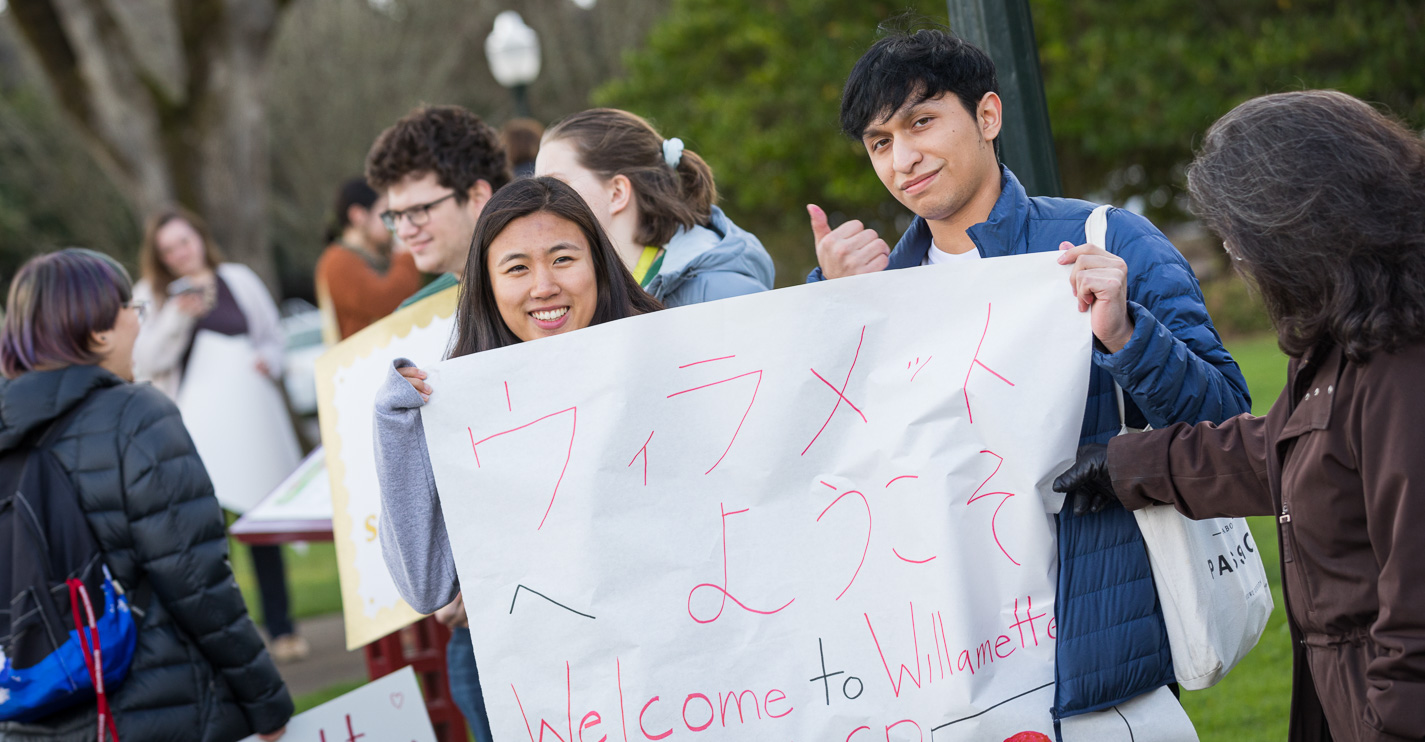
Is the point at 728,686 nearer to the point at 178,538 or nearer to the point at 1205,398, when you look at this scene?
the point at 1205,398

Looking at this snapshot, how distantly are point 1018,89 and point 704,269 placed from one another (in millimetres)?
927

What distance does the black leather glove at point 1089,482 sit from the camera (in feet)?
7.02

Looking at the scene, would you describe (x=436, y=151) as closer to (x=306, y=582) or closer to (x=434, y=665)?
(x=434, y=665)

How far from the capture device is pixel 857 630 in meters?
2.16

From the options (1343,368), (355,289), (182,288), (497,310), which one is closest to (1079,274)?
(1343,368)

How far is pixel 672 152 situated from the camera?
3049 millimetres

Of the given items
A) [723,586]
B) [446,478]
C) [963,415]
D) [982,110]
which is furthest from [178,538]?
[982,110]

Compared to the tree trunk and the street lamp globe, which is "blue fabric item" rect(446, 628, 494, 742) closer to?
the street lamp globe

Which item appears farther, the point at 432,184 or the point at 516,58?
the point at 516,58

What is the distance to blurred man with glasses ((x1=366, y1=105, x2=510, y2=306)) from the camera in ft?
10.8

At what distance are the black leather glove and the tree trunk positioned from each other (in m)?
10.7

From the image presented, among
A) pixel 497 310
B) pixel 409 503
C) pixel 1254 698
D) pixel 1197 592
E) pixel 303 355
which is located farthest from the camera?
pixel 303 355

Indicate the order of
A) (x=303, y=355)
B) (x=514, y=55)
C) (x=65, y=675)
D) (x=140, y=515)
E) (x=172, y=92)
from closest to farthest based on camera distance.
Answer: (x=65, y=675) < (x=140, y=515) < (x=514, y=55) < (x=172, y=92) < (x=303, y=355)

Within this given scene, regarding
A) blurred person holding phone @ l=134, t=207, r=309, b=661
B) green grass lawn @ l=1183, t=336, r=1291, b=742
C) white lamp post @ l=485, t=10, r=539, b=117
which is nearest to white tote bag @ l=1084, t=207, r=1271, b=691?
green grass lawn @ l=1183, t=336, r=1291, b=742
